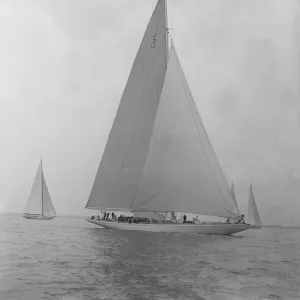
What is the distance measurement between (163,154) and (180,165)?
2.03 meters

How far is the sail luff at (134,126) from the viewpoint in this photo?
43125 mm

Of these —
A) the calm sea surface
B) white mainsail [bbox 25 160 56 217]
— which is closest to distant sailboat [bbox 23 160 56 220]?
white mainsail [bbox 25 160 56 217]

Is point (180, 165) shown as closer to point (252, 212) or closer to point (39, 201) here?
point (39, 201)

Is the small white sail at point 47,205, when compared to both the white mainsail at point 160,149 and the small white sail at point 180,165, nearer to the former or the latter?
the white mainsail at point 160,149

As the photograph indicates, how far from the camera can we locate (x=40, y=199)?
268ft

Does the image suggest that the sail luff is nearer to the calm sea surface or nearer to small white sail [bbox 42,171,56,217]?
the calm sea surface

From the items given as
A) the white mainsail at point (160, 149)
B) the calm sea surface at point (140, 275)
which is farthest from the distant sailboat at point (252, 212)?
the calm sea surface at point (140, 275)

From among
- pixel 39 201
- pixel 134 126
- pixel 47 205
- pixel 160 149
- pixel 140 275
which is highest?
pixel 134 126

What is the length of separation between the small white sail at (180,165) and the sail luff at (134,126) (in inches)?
214

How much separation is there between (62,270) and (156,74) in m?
30.9

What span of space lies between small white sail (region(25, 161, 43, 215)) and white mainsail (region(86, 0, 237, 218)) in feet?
122

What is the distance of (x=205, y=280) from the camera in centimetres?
1470

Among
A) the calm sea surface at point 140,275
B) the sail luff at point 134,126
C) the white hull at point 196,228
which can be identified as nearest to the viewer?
the calm sea surface at point 140,275

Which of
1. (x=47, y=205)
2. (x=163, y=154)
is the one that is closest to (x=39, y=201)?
(x=47, y=205)
